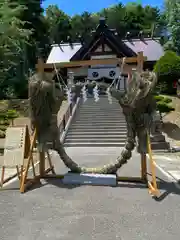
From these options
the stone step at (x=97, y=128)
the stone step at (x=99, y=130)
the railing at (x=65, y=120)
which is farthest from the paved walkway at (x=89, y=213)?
the stone step at (x=97, y=128)

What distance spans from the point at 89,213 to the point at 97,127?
11.8 m

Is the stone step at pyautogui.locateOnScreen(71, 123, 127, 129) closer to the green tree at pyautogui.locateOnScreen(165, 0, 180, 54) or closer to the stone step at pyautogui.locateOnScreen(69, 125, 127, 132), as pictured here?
the stone step at pyautogui.locateOnScreen(69, 125, 127, 132)

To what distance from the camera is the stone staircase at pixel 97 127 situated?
48.5 ft

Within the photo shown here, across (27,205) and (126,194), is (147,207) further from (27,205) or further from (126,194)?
(27,205)

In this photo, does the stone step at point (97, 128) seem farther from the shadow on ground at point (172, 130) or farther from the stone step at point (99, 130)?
the shadow on ground at point (172, 130)

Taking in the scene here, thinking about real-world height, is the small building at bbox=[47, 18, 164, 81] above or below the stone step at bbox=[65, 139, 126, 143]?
above

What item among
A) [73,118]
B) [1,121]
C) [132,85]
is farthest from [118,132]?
[132,85]

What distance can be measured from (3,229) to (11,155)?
2429 millimetres

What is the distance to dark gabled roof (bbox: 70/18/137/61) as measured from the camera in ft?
90.0

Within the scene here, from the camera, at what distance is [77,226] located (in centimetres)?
423

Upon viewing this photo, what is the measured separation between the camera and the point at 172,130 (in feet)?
54.9

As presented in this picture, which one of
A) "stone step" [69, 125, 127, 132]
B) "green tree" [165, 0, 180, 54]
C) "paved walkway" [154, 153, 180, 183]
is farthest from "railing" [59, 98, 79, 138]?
"green tree" [165, 0, 180, 54]

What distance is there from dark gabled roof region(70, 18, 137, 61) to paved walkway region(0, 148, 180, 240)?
22100 mm

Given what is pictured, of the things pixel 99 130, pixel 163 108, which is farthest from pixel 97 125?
pixel 163 108
